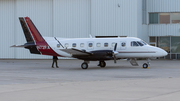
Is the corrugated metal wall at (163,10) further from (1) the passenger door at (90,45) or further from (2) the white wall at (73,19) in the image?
(1) the passenger door at (90,45)

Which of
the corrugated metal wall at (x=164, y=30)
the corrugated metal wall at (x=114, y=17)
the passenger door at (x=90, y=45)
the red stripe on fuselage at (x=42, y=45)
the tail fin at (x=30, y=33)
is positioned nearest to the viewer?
the passenger door at (x=90, y=45)

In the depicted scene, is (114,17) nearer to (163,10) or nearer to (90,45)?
(163,10)

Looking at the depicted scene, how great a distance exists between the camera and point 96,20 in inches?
1647

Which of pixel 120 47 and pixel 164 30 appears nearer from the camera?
pixel 120 47

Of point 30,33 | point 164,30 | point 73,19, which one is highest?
point 73,19

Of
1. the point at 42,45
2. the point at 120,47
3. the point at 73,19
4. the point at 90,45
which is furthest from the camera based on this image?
the point at 73,19

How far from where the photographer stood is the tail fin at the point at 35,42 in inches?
1109

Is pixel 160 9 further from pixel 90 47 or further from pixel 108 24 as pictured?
pixel 90 47

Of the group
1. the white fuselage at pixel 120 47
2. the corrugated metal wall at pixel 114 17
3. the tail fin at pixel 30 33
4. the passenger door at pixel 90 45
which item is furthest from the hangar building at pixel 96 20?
the tail fin at pixel 30 33

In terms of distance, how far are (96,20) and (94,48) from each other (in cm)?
1511

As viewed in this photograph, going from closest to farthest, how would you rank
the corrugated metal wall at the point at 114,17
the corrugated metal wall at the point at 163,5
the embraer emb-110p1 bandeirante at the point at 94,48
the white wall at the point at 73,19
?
the embraer emb-110p1 bandeirante at the point at 94,48, the corrugated metal wall at the point at 114,17, the corrugated metal wall at the point at 163,5, the white wall at the point at 73,19

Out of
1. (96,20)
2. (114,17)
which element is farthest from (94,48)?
(96,20)

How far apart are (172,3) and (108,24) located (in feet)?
30.6

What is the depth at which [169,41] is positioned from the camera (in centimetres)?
4269
